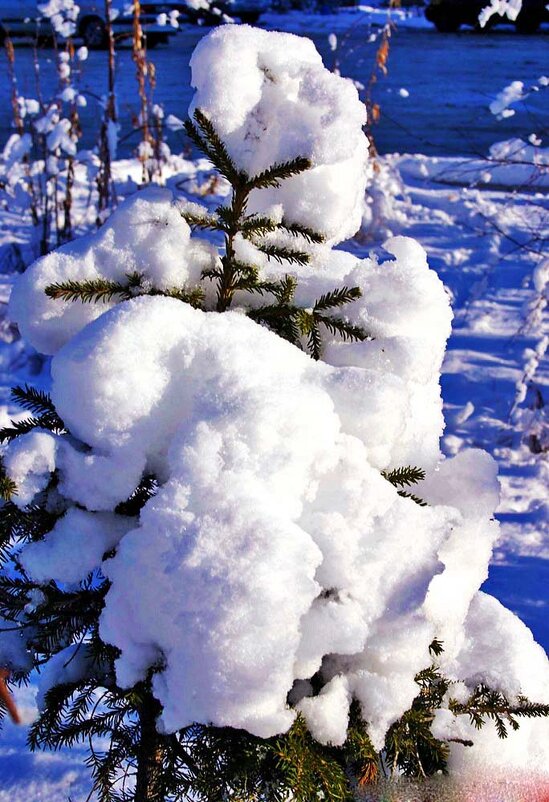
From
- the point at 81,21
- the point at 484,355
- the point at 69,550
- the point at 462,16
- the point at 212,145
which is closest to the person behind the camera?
the point at 69,550

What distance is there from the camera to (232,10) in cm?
2058

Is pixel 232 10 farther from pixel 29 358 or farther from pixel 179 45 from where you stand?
pixel 29 358

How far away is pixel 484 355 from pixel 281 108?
360 cm

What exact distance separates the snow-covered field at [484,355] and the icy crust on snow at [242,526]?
53 centimetres

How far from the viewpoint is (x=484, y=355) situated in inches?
186

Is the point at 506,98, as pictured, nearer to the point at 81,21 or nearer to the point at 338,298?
the point at 338,298

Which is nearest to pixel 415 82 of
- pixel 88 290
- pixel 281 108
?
pixel 281 108

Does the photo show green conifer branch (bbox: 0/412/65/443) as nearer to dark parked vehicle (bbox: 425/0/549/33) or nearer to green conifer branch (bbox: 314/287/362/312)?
green conifer branch (bbox: 314/287/362/312)

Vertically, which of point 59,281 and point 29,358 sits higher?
point 59,281

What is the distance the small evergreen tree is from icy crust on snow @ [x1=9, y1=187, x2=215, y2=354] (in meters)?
0.02

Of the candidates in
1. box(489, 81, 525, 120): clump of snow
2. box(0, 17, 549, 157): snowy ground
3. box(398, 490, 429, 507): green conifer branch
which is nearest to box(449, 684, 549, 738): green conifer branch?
box(398, 490, 429, 507): green conifer branch

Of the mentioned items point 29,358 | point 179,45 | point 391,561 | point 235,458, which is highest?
point 235,458

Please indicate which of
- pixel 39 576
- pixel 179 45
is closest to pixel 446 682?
pixel 39 576

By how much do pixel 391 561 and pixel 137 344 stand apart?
47 cm
